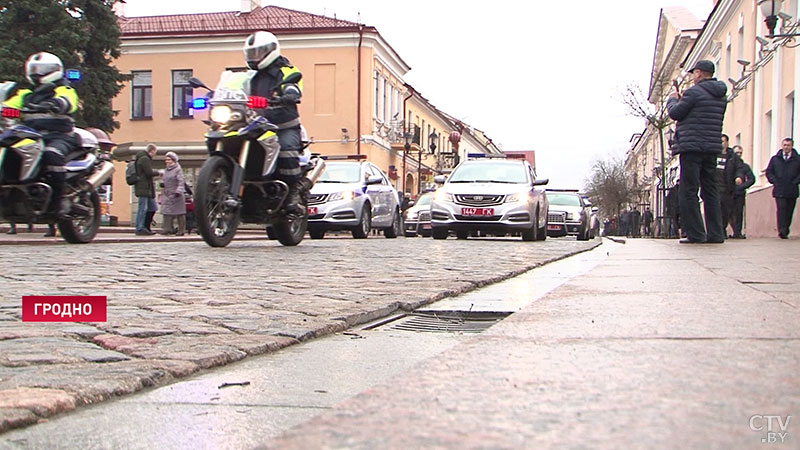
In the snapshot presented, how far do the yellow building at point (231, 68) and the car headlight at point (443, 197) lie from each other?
2424cm

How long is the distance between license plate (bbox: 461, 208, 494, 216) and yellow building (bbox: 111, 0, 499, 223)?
81.8ft

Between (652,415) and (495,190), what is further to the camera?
(495,190)

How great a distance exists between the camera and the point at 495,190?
15.2 metres

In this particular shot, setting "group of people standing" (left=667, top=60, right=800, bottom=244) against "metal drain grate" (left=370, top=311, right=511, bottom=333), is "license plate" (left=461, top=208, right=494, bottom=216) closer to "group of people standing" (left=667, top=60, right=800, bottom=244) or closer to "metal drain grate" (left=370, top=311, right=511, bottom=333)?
"group of people standing" (left=667, top=60, right=800, bottom=244)

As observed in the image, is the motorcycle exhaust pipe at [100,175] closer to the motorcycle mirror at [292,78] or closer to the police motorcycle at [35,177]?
the police motorcycle at [35,177]

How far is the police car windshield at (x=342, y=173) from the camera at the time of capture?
677 inches

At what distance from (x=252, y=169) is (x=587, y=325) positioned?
6979 millimetres

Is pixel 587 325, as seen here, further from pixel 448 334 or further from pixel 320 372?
pixel 320 372

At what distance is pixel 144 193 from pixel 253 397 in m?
15.4

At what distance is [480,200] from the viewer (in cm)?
1518

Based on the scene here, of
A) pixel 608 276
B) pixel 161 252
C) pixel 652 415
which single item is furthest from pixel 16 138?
pixel 652 415

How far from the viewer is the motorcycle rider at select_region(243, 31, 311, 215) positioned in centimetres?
946

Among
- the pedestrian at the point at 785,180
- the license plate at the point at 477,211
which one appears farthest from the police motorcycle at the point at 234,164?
the pedestrian at the point at 785,180

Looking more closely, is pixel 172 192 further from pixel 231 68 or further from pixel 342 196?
pixel 231 68
